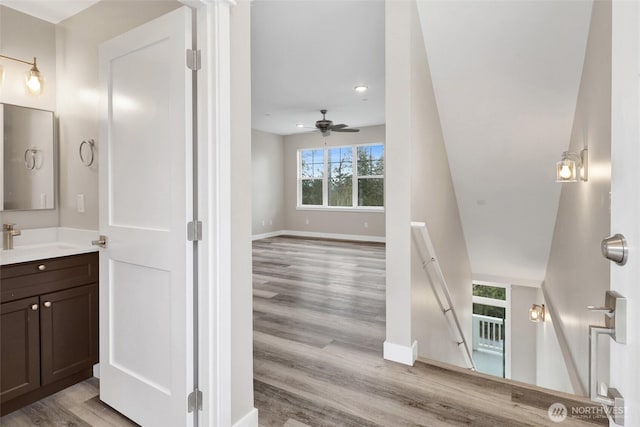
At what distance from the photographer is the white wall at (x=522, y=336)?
20.8 ft

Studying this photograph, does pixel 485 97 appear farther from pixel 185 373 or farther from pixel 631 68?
pixel 185 373

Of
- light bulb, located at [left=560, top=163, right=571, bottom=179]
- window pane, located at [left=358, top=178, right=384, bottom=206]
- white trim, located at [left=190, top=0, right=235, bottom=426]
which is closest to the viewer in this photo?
white trim, located at [left=190, top=0, right=235, bottom=426]

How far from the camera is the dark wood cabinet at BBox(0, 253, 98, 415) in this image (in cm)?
192

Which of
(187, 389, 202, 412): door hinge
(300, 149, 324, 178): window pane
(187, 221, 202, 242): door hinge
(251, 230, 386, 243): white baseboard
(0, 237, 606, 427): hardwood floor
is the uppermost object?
(300, 149, 324, 178): window pane

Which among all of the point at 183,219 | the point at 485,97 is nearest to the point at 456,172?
the point at 485,97

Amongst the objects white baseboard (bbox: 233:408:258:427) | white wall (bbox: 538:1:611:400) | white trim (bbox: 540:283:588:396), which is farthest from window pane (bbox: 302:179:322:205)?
white baseboard (bbox: 233:408:258:427)

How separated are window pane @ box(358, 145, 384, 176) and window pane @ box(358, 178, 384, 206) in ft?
0.60

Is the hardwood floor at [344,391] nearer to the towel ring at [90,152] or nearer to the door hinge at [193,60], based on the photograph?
the towel ring at [90,152]

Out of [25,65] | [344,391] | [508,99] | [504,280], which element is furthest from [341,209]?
[25,65]

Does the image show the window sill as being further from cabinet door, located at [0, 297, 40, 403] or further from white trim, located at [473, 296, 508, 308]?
cabinet door, located at [0, 297, 40, 403]

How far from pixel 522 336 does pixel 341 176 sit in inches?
202

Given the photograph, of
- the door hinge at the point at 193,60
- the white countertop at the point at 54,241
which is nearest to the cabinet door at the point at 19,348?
the white countertop at the point at 54,241

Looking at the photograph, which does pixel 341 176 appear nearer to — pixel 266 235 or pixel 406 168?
pixel 266 235

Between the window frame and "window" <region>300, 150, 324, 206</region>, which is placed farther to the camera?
"window" <region>300, 150, 324, 206</region>
